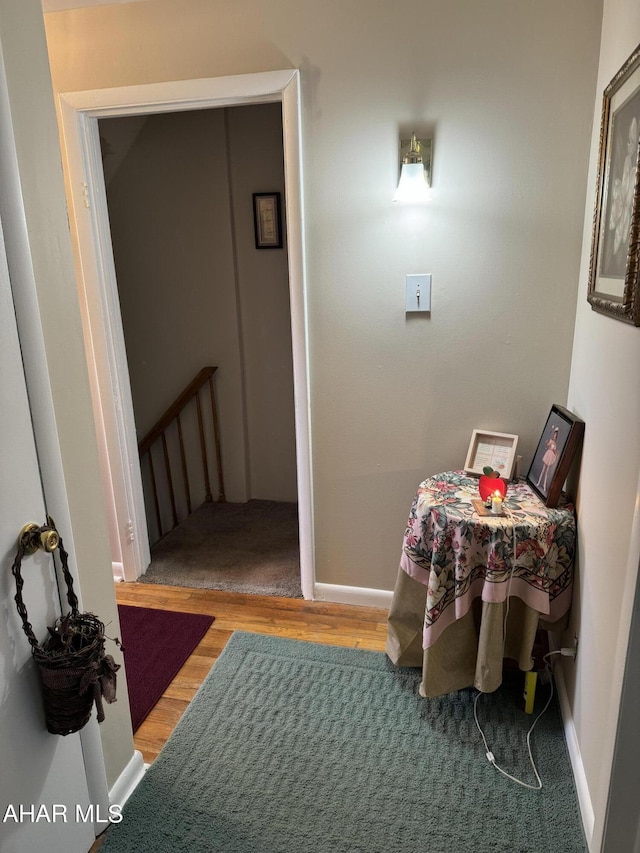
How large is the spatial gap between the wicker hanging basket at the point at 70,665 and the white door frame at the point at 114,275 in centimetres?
121

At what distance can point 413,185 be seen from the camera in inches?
76.7

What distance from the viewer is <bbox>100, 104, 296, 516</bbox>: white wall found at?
3166 mm

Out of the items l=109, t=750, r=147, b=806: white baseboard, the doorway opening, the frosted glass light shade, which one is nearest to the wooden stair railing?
the doorway opening

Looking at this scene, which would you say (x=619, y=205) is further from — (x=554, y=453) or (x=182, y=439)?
(x=182, y=439)

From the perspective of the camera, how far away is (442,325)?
2.13 metres

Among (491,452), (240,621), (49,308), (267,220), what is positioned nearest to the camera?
(49,308)

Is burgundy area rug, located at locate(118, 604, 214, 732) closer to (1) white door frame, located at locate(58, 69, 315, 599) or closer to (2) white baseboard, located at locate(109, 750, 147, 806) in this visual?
(2) white baseboard, located at locate(109, 750, 147, 806)

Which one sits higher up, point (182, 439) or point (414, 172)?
point (414, 172)

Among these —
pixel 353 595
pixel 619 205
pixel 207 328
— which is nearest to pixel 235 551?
pixel 353 595

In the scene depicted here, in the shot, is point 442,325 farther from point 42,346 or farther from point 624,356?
point 42,346

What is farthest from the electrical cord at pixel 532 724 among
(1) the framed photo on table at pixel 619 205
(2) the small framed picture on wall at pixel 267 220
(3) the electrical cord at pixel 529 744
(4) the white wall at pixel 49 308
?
(2) the small framed picture on wall at pixel 267 220

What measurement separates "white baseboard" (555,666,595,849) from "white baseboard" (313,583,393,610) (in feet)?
2.38

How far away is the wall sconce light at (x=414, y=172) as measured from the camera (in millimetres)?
1936

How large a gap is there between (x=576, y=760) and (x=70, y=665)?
1.39 metres
